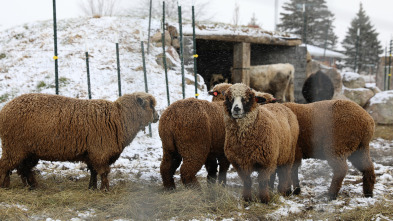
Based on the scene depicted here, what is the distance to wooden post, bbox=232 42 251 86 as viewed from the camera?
13.2 m

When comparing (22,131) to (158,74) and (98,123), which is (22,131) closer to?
(98,123)

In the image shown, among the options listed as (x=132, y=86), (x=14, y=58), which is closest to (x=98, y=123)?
(x=132, y=86)

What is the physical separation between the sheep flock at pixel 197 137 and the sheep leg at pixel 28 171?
14mm

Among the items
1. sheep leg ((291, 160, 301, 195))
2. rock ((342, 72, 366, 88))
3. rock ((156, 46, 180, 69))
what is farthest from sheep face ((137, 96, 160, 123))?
rock ((342, 72, 366, 88))

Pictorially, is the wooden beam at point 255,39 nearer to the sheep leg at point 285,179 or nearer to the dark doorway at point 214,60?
the dark doorway at point 214,60

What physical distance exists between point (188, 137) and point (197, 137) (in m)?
0.14

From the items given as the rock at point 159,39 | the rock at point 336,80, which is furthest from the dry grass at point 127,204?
the rock at point 336,80

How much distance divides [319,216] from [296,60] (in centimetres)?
1263

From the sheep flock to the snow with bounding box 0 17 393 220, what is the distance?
1.61ft

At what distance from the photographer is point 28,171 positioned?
17.3 ft

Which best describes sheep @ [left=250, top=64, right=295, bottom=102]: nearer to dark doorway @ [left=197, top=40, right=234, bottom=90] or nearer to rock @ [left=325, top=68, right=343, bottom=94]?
dark doorway @ [left=197, top=40, right=234, bottom=90]

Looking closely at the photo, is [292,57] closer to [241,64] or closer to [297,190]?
[241,64]

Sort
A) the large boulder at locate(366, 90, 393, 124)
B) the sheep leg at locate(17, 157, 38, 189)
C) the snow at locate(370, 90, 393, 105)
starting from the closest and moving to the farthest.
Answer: the sheep leg at locate(17, 157, 38, 189), the large boulder at locate(366, 90, 393, 124), the snow at locate(370, 90, 393, 105)

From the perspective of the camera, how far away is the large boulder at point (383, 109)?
11062 mm
